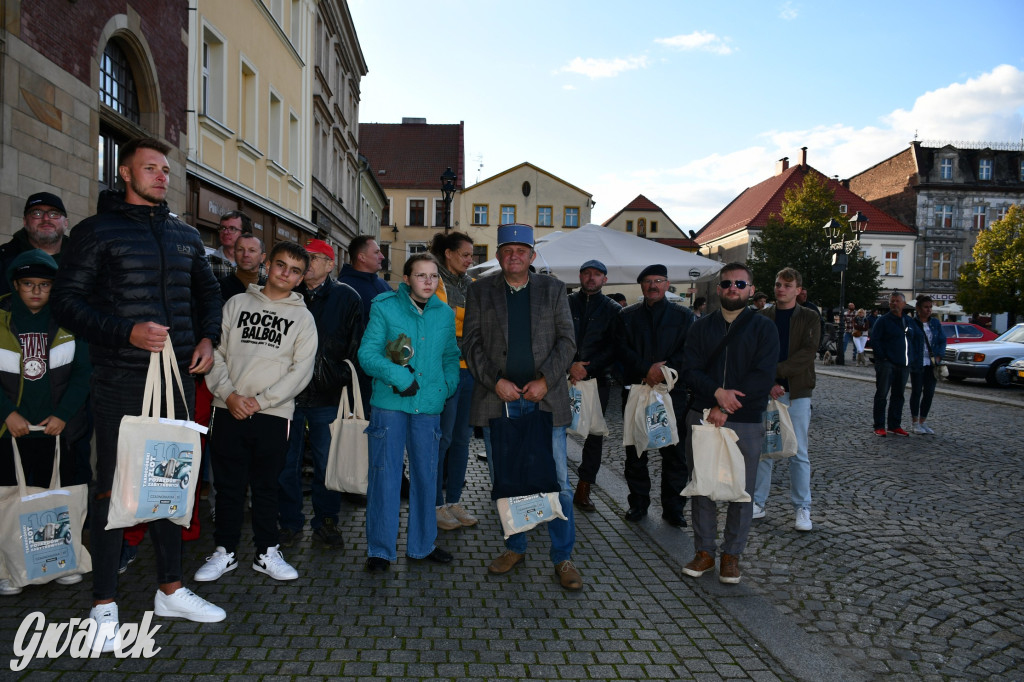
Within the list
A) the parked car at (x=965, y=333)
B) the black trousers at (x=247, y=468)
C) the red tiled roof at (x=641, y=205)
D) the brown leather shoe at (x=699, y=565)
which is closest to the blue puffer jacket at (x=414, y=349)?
the black trousers at (x=247, y=468)

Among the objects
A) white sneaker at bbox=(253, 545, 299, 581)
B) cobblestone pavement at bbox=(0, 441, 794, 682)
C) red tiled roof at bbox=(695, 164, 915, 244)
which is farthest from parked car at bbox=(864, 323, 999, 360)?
white sneaker at bbox=(253, 545, 299, 581)

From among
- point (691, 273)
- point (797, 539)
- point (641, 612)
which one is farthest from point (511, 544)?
point (691, 273)

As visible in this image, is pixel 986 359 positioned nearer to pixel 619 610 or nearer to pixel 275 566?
pixel 619 610

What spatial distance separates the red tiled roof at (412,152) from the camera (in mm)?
59188

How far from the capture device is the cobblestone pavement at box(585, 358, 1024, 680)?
11.6ft

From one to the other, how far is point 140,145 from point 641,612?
11.3 ft

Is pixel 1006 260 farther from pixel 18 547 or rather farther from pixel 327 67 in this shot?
pixel 18 547

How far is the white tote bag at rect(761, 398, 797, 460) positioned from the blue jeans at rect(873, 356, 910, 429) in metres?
5.61

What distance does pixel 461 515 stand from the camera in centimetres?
550

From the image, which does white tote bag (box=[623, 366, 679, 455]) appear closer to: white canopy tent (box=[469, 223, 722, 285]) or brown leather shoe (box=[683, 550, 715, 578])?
brown leather shoe (box=[683, 550, 715, 578])

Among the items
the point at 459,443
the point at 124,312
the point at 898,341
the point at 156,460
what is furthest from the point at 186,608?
the point at 898,341

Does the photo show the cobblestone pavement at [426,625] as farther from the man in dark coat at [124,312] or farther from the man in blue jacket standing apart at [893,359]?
the man in blue jacket standing apart at [893,359]

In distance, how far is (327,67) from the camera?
24.3 m

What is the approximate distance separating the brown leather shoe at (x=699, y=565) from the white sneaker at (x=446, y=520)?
1.72 m
